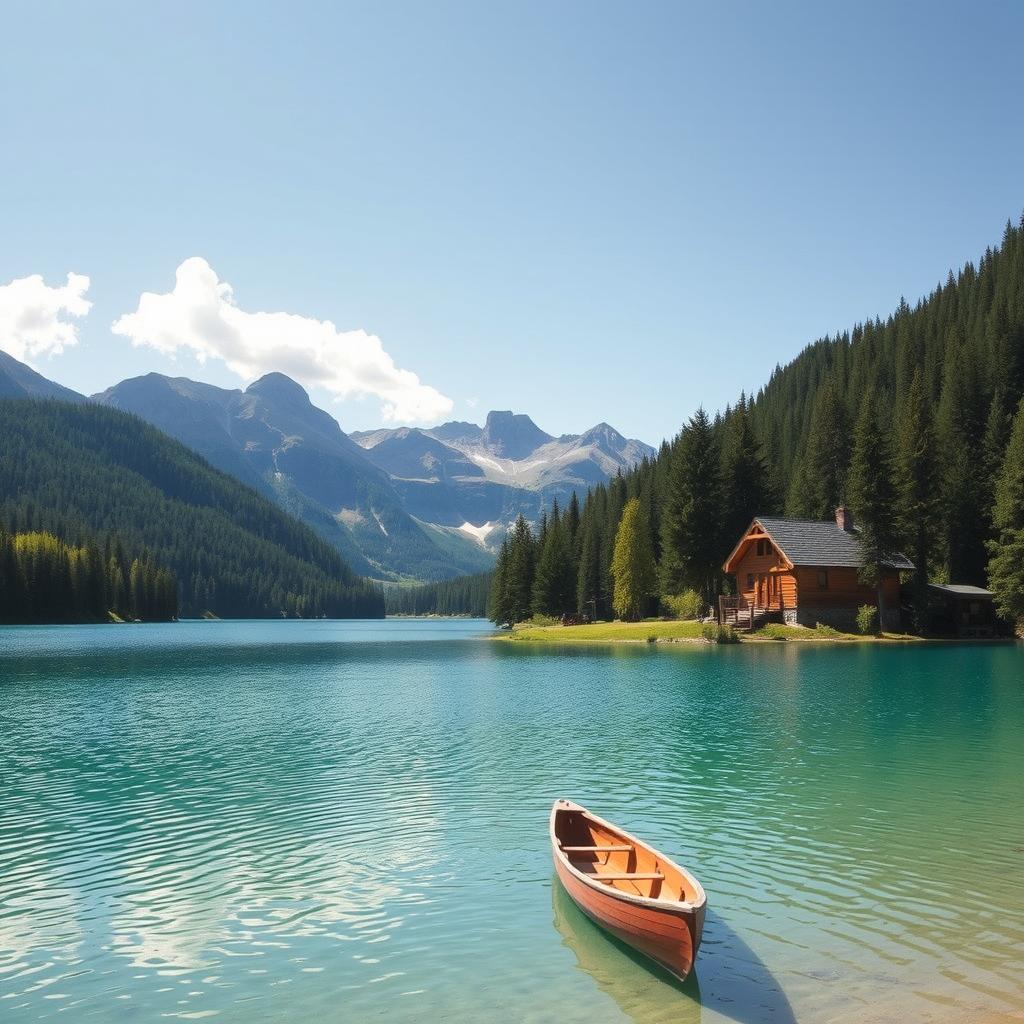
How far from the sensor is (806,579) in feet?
261

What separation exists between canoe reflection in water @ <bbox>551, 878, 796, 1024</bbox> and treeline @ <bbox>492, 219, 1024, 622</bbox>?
235 feet

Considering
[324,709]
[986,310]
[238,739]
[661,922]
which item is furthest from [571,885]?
[986,310]

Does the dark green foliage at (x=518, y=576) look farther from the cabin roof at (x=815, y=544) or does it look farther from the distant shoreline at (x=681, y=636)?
the cabin roof at (x=815, y=544)

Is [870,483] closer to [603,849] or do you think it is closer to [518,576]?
[518,576]

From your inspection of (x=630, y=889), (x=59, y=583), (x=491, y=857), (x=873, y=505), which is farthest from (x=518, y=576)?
(x=630, y=889)

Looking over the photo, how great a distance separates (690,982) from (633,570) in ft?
316

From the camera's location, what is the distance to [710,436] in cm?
9156

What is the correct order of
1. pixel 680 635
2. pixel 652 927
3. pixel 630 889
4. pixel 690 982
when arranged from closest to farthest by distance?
pixel 690 982 < pixel 652 927 < pixel 630 889 < pixel 680 635

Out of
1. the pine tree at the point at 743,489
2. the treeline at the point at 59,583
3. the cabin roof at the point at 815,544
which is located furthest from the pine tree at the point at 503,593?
the treeline at the point at 59,583

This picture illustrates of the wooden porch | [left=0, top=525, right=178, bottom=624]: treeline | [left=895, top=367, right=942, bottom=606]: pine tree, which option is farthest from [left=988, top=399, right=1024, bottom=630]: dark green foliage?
[left=0, top=525, right=178, bottom=624]: treeline

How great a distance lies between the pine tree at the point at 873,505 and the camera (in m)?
78.5

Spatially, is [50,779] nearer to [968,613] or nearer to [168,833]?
[168,833]

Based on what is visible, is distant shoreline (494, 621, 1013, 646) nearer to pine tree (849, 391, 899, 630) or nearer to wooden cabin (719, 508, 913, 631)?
wooden cabin (719, 508, 913, 631)

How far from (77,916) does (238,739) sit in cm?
1816
